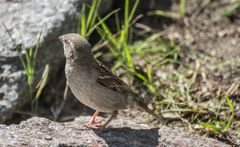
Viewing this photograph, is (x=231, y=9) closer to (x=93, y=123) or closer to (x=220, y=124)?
(x=220, y=124)

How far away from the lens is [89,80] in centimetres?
573

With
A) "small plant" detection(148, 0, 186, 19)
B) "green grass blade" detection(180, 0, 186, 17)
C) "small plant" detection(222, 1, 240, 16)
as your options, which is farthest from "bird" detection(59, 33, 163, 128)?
"small plant" detection(222, 1, 240, 16)

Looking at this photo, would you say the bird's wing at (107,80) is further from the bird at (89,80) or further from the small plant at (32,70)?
the small plant at (32,70)

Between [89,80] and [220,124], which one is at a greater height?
[89,80]

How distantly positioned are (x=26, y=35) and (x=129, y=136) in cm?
218

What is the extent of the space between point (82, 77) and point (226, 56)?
2.96m

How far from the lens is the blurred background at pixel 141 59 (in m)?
6.84

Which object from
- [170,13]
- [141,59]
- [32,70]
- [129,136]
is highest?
[170,13]

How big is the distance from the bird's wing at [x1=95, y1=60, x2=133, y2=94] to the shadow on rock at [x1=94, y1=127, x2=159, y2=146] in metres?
0.44

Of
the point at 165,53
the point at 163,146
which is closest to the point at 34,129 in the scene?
the point at 163,146

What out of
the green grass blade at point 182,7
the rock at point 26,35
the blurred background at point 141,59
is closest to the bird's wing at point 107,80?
the blurred background at point 141,59

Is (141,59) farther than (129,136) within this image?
Yes

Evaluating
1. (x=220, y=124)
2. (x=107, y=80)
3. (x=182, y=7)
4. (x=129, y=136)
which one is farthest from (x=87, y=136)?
(x=182, y=7)

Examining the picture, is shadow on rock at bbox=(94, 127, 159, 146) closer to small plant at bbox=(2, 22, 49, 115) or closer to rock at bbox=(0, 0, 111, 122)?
small plant at bbox=(2, 22, 49, 115)
